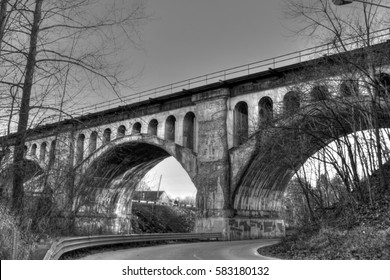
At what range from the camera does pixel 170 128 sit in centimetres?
3359

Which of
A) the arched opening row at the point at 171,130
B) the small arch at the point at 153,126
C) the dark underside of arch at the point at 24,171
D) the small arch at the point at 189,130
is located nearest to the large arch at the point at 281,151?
the small arch at the point at 189,130

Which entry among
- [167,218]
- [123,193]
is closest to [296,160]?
[123,193]

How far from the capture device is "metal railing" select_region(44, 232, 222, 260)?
442 inches

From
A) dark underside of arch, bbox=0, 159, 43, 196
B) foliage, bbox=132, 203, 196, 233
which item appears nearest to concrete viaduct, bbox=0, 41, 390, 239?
dark underside of arch, bbox=0, 159, 43, 196

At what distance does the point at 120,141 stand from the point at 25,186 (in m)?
24.9

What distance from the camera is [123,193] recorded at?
154ft

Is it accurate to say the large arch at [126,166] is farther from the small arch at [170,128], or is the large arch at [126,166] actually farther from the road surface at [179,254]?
the road surface at [179,254]

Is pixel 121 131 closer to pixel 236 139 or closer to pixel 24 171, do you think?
pixel 236 139

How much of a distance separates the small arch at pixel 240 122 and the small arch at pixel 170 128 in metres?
6.60

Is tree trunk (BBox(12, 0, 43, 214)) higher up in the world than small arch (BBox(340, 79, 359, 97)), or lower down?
lower down

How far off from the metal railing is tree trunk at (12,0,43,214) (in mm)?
1533

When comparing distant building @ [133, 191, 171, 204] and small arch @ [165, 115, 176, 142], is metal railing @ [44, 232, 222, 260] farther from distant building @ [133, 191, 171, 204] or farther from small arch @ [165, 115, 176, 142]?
distant building @ [133, 191, 171, 204]

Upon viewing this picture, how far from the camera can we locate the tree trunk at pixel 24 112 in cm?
898

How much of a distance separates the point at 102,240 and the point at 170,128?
17.1 meters
